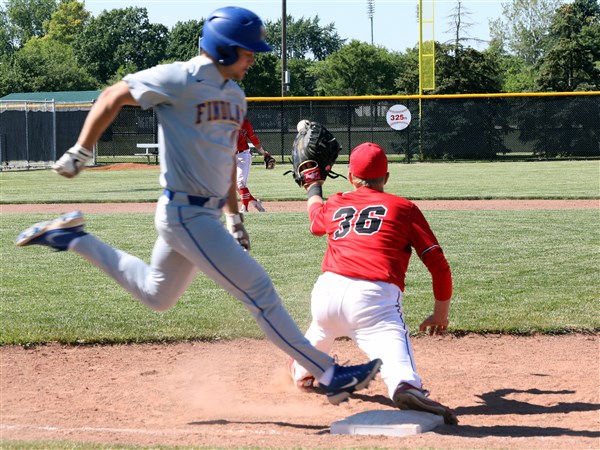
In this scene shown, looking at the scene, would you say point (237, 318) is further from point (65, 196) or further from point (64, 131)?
point (64, 131)

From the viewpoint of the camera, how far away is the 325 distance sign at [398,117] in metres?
31.9

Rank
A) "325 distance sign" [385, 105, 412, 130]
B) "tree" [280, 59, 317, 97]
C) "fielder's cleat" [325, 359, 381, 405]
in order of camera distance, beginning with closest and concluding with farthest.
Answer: "fielder's cleat" [325, 359, 381, 405]
"325 distance sign" [385, 105, 412, 130]
"tree" [280, 59, 317, 97]

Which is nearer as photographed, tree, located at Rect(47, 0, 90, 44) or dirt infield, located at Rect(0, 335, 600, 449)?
dirt infield, located at Rect(0, 335, 600, 449)

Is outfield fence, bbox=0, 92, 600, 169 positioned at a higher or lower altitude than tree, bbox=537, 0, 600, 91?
lower

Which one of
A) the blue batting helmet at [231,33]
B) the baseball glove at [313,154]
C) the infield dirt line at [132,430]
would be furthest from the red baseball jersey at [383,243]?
the blue batting helmet at [231,33]

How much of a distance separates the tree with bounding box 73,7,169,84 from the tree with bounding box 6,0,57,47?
2592cm

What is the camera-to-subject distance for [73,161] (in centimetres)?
411

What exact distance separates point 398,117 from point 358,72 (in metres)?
45.1

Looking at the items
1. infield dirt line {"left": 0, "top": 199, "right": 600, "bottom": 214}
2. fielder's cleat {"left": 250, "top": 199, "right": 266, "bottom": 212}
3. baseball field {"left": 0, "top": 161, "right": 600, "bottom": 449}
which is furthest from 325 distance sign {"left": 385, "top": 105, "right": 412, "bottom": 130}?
baseball field {"left": 0, "top": 161, "right": 600, "bottom": 449}

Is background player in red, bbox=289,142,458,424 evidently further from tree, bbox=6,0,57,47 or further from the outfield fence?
tree, bbox=6,0,57,47

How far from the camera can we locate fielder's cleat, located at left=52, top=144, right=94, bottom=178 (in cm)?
409

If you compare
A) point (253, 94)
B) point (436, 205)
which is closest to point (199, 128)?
point (436, 205)

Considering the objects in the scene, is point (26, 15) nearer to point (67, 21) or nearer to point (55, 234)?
point (67, 21)

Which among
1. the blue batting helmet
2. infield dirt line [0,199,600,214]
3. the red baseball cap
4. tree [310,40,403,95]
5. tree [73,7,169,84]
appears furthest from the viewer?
tree [73,7,169,84]
